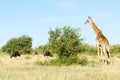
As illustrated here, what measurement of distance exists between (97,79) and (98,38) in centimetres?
953

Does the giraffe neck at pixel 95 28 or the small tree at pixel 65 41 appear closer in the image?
the giraffe neck at pixel 95 28

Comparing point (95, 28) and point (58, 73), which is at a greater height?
point (95, 28)

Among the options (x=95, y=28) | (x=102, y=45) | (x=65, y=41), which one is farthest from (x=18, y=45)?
(x=102, y=45)

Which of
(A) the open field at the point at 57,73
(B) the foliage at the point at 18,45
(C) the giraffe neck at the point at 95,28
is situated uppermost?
(B) the foliage at the point at 18,45

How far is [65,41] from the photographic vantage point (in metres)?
26.6

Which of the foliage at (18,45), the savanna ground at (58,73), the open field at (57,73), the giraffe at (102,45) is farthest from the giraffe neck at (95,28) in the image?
the foliage at (18,45)

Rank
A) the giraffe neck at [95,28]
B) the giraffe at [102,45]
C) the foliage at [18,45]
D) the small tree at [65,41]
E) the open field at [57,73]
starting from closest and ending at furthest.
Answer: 1. the open field at [57,73]
2. the giraffe at [102,45]
3. the giraffe neck at [95,28]
4. the small tree at [65,41]
5. the foliage at [18,45]

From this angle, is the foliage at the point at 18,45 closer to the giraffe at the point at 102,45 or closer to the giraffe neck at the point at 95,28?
the giraffe neck at the point at 95,28

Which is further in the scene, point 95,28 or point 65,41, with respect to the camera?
point 65,41

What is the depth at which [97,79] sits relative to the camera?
38.9ft

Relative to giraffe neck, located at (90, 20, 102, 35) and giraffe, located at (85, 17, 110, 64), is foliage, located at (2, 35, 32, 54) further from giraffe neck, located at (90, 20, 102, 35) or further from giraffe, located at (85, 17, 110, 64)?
giraffe, located at (85, 17, 110, 64)

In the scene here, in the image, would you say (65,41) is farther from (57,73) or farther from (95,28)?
(57,73)

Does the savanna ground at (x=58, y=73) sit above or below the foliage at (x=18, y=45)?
below

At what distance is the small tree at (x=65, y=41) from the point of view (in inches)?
1040
